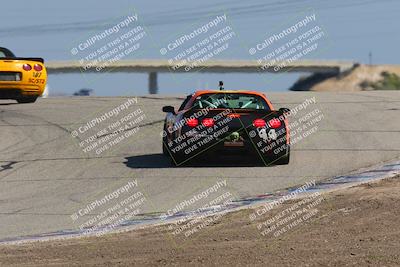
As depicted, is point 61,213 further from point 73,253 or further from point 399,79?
point 399,79

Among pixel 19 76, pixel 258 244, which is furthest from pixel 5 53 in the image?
pixel 258 244

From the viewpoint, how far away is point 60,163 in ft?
53.9

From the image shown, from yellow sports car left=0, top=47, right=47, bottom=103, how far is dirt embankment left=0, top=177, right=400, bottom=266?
13.4 m

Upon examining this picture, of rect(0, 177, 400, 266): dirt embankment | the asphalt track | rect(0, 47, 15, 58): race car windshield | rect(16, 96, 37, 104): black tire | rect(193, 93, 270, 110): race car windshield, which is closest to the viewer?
rect(0, 177, 400, 266): dirt embankment

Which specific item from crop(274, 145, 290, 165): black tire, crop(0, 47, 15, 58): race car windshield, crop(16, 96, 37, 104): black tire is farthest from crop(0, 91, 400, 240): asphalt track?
crop(16, 96, 37, 104): black tire

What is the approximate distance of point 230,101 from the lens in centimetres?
1641

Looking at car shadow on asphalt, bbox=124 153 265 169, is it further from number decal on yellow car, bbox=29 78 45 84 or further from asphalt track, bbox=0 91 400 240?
number decal on yellow car, bbox=29 78 45 84

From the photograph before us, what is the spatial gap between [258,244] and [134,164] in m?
7.33

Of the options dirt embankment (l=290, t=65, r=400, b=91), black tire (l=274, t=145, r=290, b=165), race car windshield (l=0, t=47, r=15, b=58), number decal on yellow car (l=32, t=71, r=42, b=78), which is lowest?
dirt embankment (l=290, t=65, r=400, b=91)

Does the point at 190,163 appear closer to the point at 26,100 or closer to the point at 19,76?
the point at 19,76

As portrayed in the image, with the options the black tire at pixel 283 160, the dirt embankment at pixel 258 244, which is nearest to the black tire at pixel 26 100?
the black tire at pixel 283 160

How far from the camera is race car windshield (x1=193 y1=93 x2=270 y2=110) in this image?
634 inches

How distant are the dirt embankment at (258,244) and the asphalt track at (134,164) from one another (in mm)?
1695

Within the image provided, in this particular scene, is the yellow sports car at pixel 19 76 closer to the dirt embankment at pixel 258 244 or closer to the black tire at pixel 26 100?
the black tire at pixel 26 100
